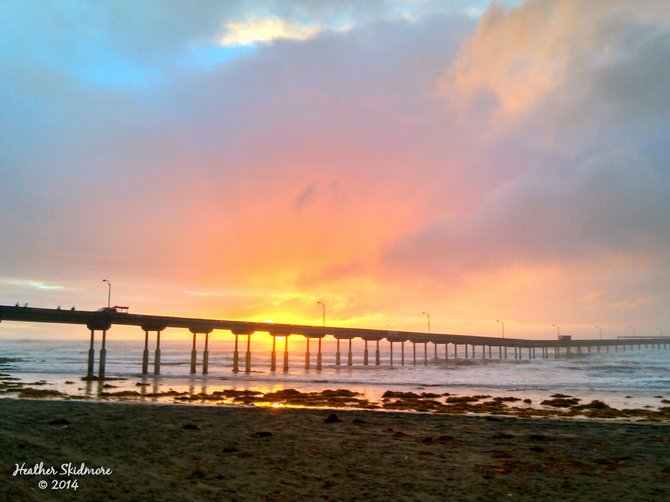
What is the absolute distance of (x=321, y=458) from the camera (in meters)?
12.7

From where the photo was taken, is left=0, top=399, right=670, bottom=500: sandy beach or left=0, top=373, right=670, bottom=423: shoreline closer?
left=0, top=399, right=670, bottom=500: sandy beach

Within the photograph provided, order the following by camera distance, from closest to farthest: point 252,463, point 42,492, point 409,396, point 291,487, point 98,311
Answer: point 42,492 < point 291,487 < point 252,463 < point 409,396 < point 98,311

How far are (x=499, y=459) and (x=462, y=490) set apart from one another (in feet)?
11.6

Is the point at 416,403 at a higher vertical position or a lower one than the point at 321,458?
lower

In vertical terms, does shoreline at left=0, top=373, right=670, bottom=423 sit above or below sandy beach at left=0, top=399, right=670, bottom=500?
below

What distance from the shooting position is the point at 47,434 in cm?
1502

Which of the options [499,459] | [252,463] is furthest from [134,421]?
[499,459]

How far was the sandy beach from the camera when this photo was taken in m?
9.70

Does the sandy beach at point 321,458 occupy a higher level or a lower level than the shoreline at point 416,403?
higher

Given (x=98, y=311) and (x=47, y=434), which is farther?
(x=98, y=311)

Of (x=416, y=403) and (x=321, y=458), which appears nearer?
(x=321, y=458)

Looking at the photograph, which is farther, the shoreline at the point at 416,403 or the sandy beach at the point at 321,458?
the shoreline at the point at 416,403

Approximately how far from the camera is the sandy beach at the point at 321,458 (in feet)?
31.8

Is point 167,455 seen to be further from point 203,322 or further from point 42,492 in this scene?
point 203,322
